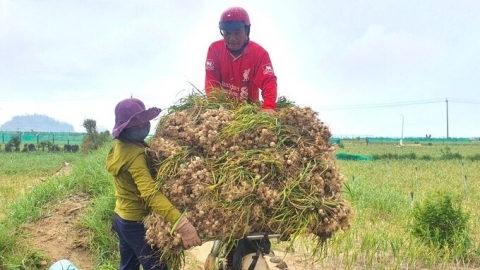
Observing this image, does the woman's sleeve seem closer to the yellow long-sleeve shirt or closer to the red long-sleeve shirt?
the yellow long-sleeve shirt

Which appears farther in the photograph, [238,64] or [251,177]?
[238,64]

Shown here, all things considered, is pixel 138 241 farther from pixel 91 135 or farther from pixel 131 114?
pixel 91 135

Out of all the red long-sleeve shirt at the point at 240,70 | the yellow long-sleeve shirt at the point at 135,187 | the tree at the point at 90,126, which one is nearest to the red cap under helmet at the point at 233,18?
the red long-sleeve shirt at the point at 240,70

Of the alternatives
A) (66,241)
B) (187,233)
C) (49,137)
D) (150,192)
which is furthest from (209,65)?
(49,137)

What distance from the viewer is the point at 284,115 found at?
9.64 ft

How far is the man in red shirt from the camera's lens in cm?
357


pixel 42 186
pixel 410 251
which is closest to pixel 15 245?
pixel 42 186

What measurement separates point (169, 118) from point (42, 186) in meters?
4.62

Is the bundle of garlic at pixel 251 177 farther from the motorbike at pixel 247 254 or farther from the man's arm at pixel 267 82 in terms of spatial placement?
the man's arm at pixel 267 82

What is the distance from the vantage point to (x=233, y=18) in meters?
3.54

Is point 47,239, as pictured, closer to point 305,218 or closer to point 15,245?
point 15,245

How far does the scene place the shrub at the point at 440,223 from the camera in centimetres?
607

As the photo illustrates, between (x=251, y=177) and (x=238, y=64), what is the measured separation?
145 cm

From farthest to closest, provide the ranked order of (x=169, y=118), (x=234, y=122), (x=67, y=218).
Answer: (x=67, y=218), (x=169, y=118), (x=234, y=122)
